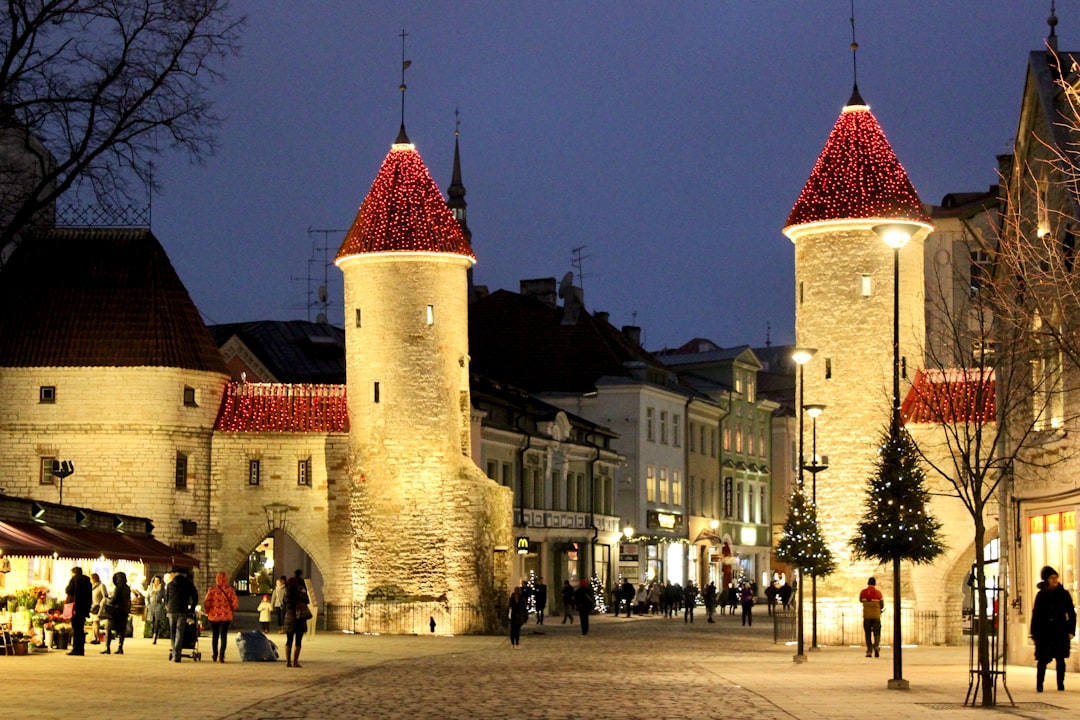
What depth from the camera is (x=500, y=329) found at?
79312 mm

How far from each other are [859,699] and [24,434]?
3091 centimetres

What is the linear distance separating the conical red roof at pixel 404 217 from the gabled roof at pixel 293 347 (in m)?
13.0

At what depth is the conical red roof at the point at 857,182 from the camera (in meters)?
45.2

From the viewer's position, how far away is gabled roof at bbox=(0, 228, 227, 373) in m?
48.2

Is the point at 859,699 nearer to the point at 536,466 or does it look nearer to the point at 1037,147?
the point at 1037,147

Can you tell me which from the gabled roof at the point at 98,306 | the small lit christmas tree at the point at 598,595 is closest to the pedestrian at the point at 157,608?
the gabled roof at the point at 98,306

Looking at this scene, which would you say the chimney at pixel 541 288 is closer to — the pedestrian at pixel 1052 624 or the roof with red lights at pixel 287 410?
the roof with red lights at pixel 287 410

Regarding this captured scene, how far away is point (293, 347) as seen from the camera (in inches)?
2574

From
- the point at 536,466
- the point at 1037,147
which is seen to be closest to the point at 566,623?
the point at 536,466

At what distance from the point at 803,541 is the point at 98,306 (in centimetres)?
2054

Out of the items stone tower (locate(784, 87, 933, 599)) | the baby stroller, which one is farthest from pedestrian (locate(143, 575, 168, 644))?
stone tower (locate(784, 87, 933, 599))

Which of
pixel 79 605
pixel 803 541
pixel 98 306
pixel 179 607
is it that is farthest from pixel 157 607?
pixel 98 306

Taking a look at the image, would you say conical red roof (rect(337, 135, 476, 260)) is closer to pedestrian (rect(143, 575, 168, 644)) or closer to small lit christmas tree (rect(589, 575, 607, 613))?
pedestrian (rect(143, 575, 168, 644))

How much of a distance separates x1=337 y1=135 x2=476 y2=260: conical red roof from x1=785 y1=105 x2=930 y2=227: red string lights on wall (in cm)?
923
